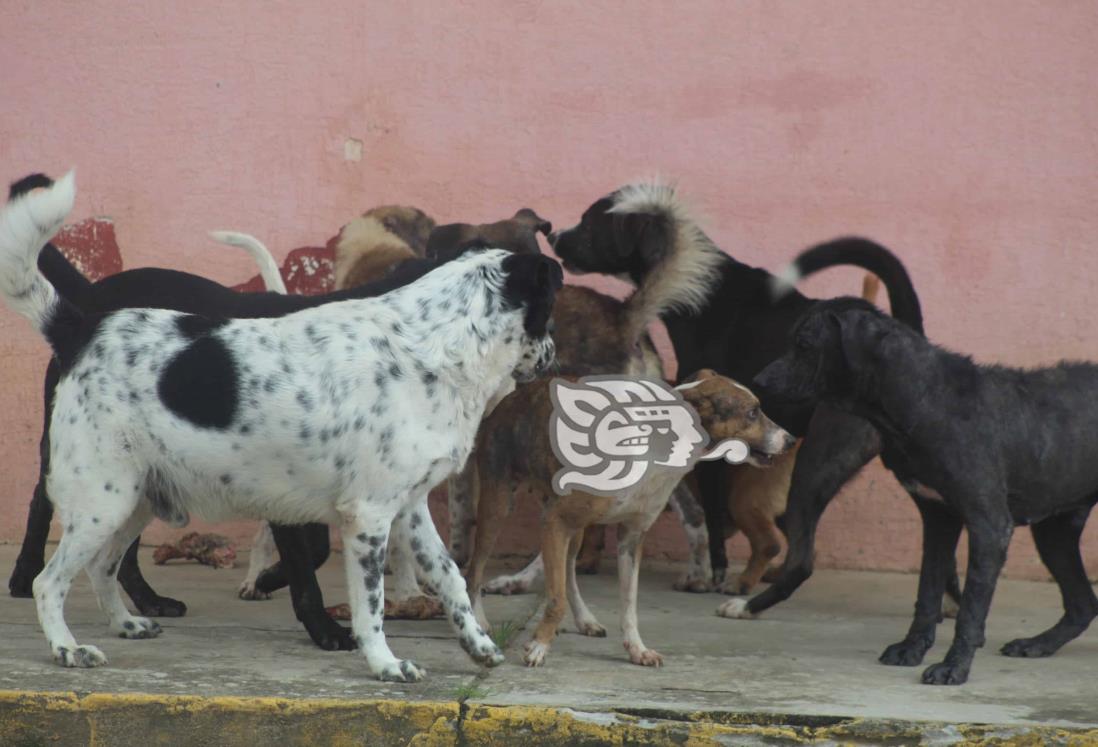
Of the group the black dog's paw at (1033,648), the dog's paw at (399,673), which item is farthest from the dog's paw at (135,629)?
the black dog's paw at (1033,648)

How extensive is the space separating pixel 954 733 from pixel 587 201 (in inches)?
140

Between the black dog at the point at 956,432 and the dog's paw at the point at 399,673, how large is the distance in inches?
58.0

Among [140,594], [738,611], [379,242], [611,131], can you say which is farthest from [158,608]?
[611,131]

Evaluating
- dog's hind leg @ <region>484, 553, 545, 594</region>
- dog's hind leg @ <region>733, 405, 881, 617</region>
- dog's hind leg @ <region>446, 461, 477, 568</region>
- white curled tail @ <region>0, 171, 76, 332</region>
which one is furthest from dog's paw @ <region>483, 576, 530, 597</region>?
white curled tail @ <region>0, 171, 76, 332</region>

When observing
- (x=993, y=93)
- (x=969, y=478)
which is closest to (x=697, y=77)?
(x=993, y=93)

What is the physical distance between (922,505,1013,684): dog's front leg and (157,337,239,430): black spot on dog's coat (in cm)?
223

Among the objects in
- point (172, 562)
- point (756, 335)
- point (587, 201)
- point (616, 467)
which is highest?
point (587, 201)

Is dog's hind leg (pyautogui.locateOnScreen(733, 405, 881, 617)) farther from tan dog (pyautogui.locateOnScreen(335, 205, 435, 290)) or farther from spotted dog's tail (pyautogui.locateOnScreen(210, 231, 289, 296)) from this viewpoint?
spotted dog's tail (pyautogui.locateOnScreen(210, 231, 289, 296))

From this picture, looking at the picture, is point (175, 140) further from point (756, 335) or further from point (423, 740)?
point (423, 740)

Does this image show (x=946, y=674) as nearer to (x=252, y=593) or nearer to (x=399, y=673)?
(x=399, y=673)

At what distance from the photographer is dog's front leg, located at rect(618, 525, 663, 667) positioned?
4.56 metres

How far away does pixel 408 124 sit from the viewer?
6816 millimetres

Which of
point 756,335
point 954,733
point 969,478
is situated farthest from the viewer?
point 756,335

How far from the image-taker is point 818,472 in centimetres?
534
